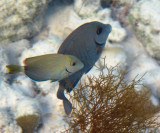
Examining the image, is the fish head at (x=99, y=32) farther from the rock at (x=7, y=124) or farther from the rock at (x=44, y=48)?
the rock at (x=7, y=124)

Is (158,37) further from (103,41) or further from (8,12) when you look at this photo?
(8,12)

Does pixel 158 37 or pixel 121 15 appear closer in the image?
pixel 158 37

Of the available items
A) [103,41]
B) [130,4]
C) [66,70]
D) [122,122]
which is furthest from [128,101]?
[130,4]

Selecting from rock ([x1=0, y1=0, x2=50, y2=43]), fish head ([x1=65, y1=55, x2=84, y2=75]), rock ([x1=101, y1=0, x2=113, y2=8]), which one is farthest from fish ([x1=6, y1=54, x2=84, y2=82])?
rock ([x1=101, y1=0, x2=113, y2=8])

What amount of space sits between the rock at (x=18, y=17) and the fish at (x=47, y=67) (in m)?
2.07

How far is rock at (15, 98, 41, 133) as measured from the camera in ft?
7.42

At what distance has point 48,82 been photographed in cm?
289

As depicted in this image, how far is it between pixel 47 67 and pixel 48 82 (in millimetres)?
1275

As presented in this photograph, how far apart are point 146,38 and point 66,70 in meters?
2.70

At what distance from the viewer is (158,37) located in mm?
3588

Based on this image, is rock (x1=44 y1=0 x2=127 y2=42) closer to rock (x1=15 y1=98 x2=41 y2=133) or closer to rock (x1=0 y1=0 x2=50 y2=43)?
rock (x1=0 y1=0 x2=50 y2=43)

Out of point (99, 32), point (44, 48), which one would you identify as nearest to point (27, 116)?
point (44, 48)

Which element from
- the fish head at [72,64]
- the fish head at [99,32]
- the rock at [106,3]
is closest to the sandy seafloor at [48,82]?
the fish head at [99,32]

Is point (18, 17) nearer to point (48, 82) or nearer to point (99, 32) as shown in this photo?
point (48, 82)
